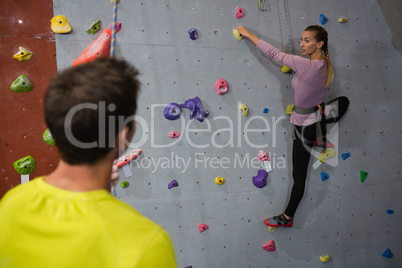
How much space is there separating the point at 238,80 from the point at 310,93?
500 millimetres

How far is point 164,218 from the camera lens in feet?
7.05

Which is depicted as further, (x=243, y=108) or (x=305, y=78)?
(x=243, y=108)

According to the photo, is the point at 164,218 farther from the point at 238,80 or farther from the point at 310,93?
the point at 310,93

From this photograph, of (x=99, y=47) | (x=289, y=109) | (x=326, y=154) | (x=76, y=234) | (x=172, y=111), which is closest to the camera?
(x=76, y=234)

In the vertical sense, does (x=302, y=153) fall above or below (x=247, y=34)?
below

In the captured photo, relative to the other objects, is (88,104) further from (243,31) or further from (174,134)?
(243,31)

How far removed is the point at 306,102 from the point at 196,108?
2.43 ft

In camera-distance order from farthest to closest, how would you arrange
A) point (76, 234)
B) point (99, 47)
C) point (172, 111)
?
point (172, 111) → point (99, 47) → point (76, 234)

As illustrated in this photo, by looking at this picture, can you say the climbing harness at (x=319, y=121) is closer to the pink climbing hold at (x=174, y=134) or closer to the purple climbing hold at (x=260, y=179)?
the purple climbing hold at (x=260, y=179)

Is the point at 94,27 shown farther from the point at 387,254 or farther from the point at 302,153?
the point at 387,254

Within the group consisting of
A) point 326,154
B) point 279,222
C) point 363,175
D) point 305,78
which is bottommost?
point 279,222

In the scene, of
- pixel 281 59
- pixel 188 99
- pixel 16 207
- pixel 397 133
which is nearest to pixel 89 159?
pixel 16 207

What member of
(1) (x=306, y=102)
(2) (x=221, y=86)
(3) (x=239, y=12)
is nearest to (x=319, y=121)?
(1) (x=306, y=102)

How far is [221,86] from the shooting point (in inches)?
84.6
